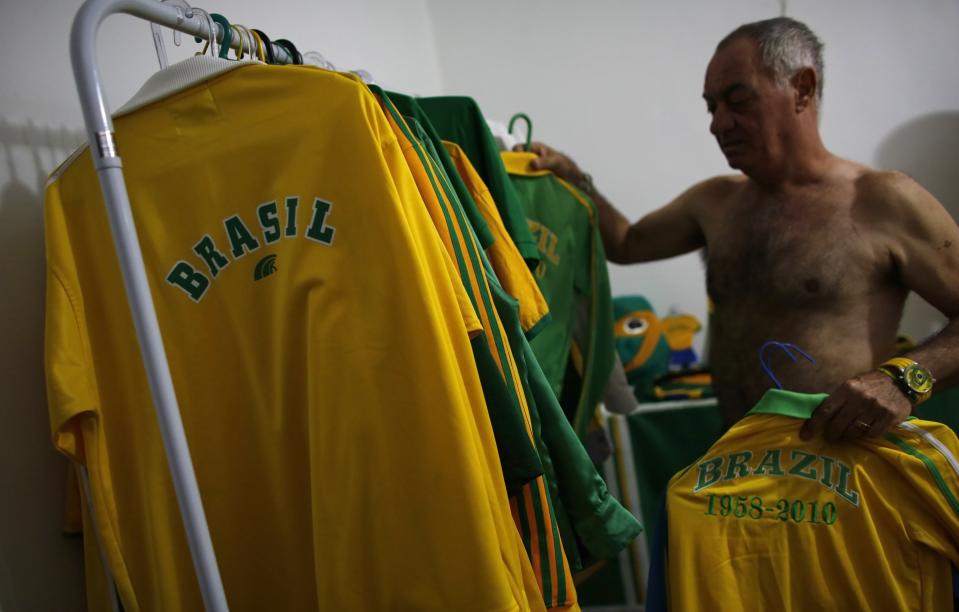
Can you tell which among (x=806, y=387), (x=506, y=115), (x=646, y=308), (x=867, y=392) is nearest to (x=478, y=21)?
(x=506, y=115)

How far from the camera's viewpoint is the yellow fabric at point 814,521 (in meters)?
0.95

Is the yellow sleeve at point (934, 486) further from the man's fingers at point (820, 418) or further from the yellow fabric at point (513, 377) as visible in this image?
the yellow fabric at point (513, 377)

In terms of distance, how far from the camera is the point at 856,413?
1.02 metres

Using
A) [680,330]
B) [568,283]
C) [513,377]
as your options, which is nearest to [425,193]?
[513,377]

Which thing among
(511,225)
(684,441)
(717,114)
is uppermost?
(717,114)

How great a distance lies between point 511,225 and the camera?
1.15m

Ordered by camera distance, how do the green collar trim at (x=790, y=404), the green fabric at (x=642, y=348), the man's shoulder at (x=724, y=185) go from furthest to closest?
the green fabric at (x=642, y=348), the man's shoulder at (x=724, y=185), the green collar trim at (x=790, y=404)

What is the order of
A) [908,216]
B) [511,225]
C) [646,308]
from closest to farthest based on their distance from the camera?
[511,225]
[908,216]
[646,308]

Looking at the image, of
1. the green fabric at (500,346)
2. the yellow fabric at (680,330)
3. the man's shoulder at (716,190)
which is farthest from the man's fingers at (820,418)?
the yellow fabric at (680,330)

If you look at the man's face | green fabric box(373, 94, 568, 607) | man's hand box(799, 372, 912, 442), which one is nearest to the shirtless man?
the man's face

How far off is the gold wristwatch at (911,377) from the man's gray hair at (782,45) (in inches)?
22.9

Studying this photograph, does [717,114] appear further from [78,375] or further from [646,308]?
[78,375]

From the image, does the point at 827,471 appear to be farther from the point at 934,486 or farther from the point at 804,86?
the point at 804,86

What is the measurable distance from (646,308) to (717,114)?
87 cm
